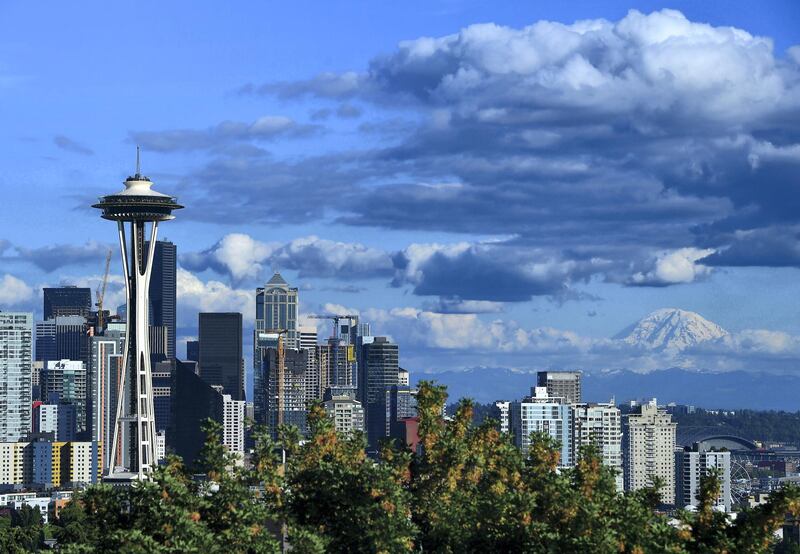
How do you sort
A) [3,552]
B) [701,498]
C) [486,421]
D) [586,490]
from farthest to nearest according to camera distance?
[3,552] → [486,421] → [586,490] → [701,498]

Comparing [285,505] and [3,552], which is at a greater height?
[285,505]

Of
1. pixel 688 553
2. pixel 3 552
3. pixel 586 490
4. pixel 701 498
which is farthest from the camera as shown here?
pixel 3 552

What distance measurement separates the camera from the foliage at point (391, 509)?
54.0 metres

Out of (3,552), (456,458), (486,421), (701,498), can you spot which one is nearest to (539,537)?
(701,498)

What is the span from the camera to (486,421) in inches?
2822

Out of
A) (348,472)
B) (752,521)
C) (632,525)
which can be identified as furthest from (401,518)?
(752,521)

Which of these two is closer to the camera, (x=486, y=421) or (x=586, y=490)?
(x=586, y=490)

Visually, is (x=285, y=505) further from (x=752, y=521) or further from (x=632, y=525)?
(x=752, y=521)

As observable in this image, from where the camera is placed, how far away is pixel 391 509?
5659 cm

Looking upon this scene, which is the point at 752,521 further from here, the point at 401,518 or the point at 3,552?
the point at 3,552

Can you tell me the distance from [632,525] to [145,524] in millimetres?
16544

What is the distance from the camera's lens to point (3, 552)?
122938 millimetres

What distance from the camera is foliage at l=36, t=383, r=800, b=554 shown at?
54.0 meters

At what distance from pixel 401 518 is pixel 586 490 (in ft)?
28.2
